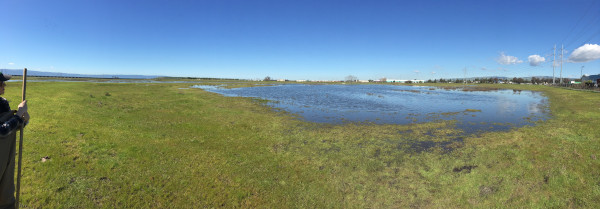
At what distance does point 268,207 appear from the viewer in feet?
24.1

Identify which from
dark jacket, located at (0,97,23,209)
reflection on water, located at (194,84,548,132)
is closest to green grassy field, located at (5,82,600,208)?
dark jacket, located at (0,97,23,209)

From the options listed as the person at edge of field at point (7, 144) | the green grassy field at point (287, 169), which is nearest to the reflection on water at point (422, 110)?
the green grassy field at point (287, 169)

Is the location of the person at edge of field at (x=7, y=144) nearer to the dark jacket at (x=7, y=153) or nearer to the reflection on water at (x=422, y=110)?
the dark jacket at (x=7, y=153)

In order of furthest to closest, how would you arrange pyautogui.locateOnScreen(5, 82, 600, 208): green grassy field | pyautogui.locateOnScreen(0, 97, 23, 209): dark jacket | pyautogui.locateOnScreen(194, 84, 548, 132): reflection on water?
Answer: pyautogui.locateOnScreen(194, 84, 548, 132): reflection on water, pyautogui.locateOnScreen(5, 82, 600, 208): green grassy field, pyautogui.locateOnScreen(0, 97, 23, 209): dark jacket

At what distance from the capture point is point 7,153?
190 inches

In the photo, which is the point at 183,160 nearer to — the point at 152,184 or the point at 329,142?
the point at 152,184

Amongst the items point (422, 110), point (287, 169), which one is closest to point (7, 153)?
point (287, 169)

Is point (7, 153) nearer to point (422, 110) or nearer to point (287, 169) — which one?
point (287, 169)

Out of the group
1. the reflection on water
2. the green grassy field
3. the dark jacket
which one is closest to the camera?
the dark jacket

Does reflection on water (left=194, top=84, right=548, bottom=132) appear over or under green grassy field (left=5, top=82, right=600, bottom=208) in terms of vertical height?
over

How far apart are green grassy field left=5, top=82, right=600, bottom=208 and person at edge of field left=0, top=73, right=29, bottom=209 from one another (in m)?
1.61

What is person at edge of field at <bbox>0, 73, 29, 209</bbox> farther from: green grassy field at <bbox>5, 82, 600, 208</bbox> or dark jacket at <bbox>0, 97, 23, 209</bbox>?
green grassy field at <bbox>5, 82, 600, 208</bbox>

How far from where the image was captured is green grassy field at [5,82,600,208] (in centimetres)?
755

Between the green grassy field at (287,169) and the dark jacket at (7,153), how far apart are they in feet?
5.15
